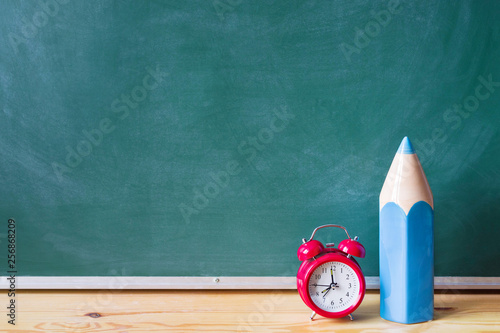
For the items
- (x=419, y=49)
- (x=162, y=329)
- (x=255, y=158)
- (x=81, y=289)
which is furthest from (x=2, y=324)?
(x=419, y=49)

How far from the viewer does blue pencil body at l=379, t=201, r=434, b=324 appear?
0.94 metres

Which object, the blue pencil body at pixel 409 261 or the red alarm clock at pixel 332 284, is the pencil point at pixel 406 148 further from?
the red alarm clock at pixel 332 284

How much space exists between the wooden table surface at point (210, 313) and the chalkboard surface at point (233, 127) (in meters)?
0.07

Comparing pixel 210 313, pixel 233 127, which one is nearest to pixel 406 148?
pixel 233 127

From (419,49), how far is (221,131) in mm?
525

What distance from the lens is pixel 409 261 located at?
3.10 feet

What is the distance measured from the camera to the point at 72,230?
3.79 ft

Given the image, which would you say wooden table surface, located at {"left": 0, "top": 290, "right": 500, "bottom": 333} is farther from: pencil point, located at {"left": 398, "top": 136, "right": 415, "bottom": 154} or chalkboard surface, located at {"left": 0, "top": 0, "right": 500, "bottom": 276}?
pencil point, located at {"left": 398, "top": 136, "right": 415, "bottom": 154}

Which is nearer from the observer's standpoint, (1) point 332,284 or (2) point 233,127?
(1) point 332,284

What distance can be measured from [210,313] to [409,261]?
449 mm

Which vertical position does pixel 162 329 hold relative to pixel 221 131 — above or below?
below

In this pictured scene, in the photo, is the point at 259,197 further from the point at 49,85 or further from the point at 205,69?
the point at 49,85

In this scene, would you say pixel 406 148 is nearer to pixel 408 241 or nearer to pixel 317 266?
pixel 408 241

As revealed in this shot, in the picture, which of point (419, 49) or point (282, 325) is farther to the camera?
point (419, 49)
